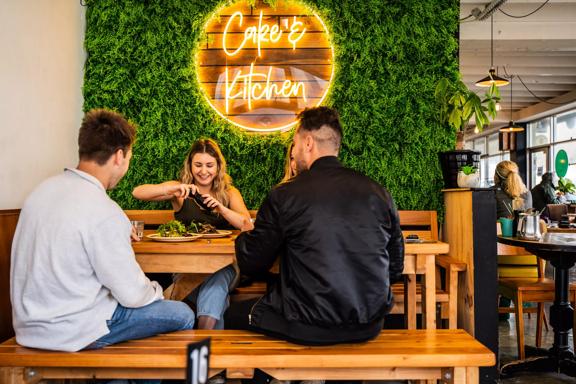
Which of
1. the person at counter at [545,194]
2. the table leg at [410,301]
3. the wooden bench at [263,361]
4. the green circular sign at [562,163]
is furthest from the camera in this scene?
the green circular sign at [562,163]

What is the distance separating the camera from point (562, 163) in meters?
13.8

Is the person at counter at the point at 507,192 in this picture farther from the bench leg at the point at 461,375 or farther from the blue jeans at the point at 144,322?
the blue jeans at the point at 144,322

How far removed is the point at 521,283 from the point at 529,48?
611 cm

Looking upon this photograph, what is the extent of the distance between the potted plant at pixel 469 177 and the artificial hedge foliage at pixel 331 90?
2.30 ft

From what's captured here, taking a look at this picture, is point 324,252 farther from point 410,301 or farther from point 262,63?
point 262,63

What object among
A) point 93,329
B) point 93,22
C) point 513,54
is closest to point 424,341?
point 93,329

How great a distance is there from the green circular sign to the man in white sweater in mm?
13867

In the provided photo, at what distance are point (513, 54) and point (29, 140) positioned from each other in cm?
873

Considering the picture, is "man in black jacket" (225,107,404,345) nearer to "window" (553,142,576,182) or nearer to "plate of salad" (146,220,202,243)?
"plate of salad" (146,220,202,243)

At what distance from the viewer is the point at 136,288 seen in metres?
2.13

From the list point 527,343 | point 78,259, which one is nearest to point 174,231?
point 78,259

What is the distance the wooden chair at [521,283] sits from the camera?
3924 mm

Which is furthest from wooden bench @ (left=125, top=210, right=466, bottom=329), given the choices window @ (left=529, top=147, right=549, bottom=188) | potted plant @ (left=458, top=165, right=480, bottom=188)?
window @ (left=529, top=147, right=549, bottom=188)

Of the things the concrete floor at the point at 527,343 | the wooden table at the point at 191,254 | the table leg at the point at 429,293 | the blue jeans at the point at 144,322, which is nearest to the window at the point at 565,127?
the concrete floor at the point at 527,343
